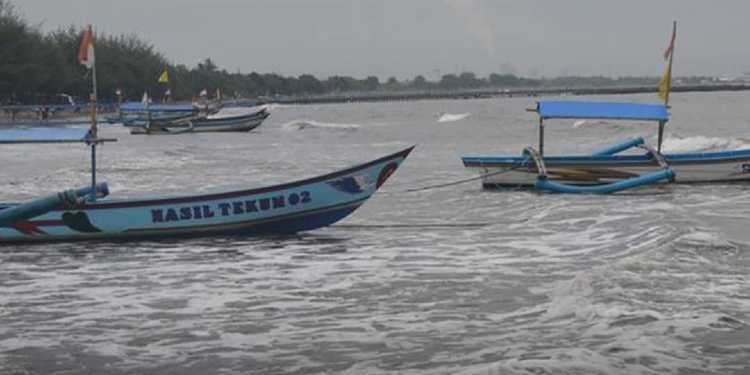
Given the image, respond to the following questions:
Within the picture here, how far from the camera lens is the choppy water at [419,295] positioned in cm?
833

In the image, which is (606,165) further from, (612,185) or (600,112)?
(600,112)

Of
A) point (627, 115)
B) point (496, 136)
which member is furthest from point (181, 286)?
point (496, 136)

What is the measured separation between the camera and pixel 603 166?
841 inches

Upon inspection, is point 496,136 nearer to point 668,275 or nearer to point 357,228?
point 357,228

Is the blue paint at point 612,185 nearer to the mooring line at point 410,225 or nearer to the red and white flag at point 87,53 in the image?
the mooring line at point 410,225

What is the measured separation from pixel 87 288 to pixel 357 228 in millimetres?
5688

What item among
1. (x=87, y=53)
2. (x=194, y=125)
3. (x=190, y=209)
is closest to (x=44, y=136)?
(x=87, y=53)

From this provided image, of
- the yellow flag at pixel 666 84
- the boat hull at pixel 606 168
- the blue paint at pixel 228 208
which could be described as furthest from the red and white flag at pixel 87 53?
the yellow flag at pixel 666 84

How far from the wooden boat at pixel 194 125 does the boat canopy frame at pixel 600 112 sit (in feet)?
133

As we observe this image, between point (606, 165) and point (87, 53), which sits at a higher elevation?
point (87, 53)

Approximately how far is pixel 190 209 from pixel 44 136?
2857mm

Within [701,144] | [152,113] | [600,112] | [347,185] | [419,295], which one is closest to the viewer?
[419,295]

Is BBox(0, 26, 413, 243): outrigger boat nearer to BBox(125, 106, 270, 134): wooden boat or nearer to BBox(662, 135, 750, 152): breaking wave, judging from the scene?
BBox(662, 135, 750, 152): breaking wave

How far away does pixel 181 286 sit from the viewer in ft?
38.3
